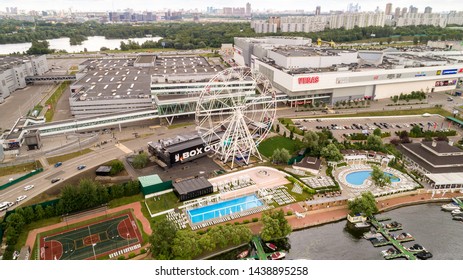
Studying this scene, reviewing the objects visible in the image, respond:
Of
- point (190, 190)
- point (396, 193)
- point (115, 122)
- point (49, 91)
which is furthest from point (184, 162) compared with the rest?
point (49, 91)

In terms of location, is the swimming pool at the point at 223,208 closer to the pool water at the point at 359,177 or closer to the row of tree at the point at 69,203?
the row of tree at the point at 69,203

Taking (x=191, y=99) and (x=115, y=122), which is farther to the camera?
(x=191, y=99)

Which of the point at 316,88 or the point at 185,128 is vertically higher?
the point at 316,88

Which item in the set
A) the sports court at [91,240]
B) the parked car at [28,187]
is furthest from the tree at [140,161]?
the parked car at [28,187]

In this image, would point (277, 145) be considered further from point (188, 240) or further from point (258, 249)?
point (188, 240)

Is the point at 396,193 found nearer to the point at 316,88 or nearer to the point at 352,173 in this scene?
the point at 352,173
